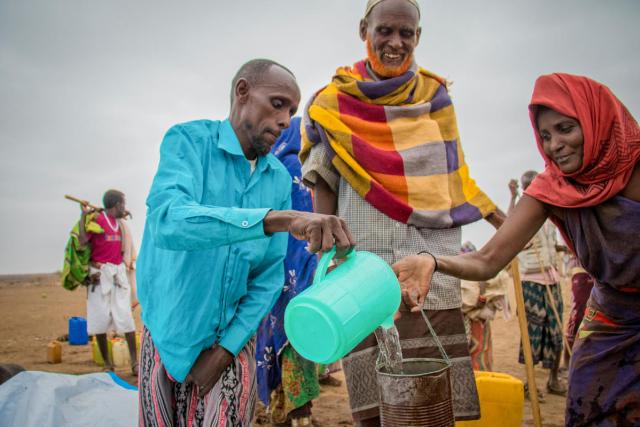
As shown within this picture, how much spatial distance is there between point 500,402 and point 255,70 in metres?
2.57

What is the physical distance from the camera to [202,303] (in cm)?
179

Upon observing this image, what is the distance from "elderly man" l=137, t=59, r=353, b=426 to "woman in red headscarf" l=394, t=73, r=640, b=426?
2.14ft

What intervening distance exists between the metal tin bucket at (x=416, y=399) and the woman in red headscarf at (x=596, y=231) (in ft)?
1.62

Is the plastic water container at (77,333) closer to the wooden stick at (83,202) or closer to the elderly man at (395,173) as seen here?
the wooden stick at (83,202)

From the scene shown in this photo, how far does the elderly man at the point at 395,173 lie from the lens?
2398 mm

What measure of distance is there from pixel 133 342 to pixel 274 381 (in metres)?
3.75

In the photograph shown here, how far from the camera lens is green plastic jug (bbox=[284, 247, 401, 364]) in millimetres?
1385

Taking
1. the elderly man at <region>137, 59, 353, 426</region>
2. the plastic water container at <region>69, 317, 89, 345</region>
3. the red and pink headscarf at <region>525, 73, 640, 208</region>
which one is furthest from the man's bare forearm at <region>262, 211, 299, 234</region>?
the plastic water container at <region>69, 317, 89, 345</region>

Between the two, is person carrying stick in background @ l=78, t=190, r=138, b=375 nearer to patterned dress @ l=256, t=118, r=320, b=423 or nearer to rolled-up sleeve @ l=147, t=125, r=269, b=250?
patterned dress @ l=256, t=118, r=320, b=423

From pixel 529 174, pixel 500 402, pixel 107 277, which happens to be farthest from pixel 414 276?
pixel 107 277

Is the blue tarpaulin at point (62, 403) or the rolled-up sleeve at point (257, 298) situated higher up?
A: the rolled-up sleeve at point (257, 298)

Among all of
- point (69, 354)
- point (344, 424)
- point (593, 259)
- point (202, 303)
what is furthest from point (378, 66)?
point (69, 354)

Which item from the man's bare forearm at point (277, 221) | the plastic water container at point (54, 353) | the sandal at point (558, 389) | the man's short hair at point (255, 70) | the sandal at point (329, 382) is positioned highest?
the man's short hair at point (255, 70)

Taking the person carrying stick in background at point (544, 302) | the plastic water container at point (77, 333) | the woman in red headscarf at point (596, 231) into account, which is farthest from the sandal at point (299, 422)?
the plastic water container at point (77, 333)
